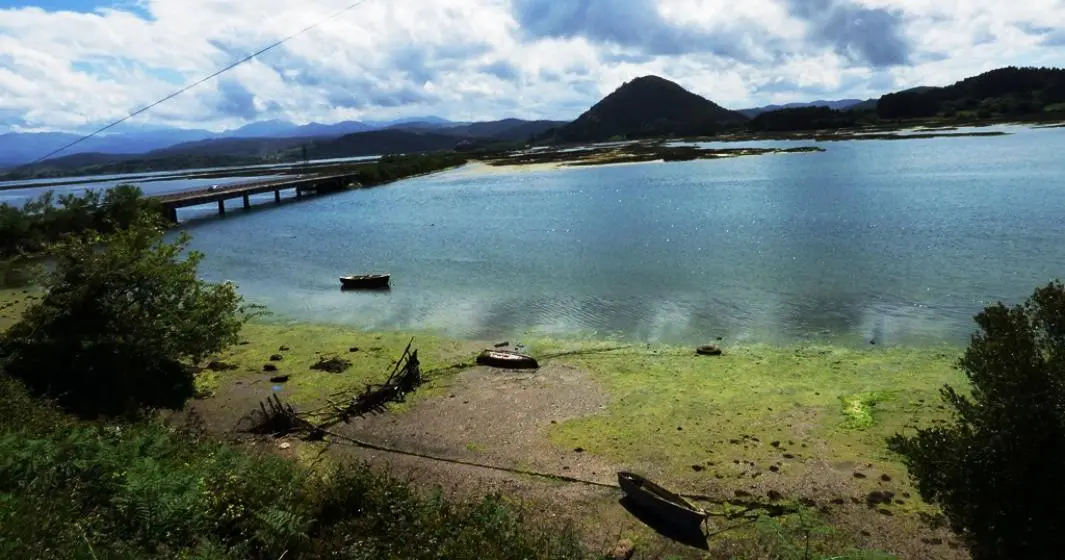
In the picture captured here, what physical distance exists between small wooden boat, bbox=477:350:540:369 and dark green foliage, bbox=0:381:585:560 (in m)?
8.22

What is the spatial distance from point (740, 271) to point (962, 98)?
610ft

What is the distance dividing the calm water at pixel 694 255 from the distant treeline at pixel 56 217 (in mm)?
5710

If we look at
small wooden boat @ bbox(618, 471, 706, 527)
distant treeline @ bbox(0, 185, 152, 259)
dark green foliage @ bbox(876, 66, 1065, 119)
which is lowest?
small wooden boat @ bbox(618, 471, 706, 527)

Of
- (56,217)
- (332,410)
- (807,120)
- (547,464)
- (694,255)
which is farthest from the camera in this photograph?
(807,120)

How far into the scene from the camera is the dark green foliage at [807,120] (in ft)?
554

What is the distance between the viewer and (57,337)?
15.4 meters

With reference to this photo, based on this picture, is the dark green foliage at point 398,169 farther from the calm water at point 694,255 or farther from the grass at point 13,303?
the grass at point 13,303

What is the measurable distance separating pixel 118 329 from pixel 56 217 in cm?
3750

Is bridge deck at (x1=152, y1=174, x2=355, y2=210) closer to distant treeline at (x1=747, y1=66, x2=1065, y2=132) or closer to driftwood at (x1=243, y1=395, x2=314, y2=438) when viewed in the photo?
driftwood at (x1=243, y1=395, x2=314, y2=438)

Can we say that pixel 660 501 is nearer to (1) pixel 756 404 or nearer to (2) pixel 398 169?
(1) pixel 756 404

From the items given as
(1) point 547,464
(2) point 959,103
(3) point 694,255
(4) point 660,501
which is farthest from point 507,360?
(2) point 959,103

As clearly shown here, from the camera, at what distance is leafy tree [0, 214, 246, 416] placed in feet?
49.5

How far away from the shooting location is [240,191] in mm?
73688

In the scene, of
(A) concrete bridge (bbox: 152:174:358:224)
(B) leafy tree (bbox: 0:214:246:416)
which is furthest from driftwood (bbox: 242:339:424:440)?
(A) concrete bridge (bbox: 152:174:358:224)
